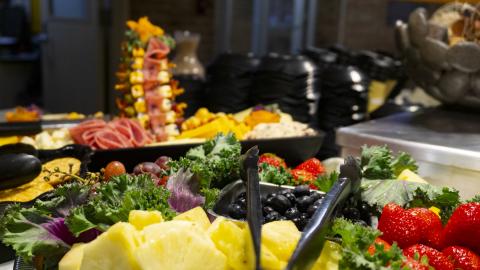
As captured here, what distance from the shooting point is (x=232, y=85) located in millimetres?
2445

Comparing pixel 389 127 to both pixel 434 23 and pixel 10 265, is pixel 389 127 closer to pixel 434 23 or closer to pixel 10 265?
pixel 434 23

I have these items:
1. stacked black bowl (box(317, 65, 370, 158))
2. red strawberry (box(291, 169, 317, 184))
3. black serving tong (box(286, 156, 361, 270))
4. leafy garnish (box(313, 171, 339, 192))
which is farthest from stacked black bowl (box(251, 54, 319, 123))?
black serving tong (box(286, 156, 361, 270))

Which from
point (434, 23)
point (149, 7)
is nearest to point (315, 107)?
point (434, 23)

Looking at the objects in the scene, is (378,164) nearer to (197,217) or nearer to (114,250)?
(197,217)

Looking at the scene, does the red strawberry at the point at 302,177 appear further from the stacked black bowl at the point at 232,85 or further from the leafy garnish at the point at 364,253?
the stacked black bowl at the point at 232,85

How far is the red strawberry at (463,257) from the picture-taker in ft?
2.71

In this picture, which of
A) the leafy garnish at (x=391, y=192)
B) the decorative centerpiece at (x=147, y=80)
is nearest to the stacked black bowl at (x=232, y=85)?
the decorative centerpiece at (x=147, y=80)

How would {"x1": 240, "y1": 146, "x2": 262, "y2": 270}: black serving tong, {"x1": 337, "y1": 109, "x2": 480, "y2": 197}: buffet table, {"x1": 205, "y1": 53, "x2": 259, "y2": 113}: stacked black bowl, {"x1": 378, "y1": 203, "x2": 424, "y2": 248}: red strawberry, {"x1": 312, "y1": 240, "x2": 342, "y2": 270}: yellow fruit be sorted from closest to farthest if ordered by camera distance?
1. {"x1": 240, "y1": 146, "x2": 262, "y2": 270}: black serving tong
2. {"x1": 312, "y1": 240, "x2": 342, "y2": 270}: yellow fruit
3. {"x1": 378, "y1": 203, "x2": 424, "y2": 248}: red strawberry
4. {"x1": 337, "y1": 109, "x2": 480, "y2": 197}: buffet table
5. {"x1": 205, "y1": 53, "x2": 259, "y2": 113}: stacked black bowl

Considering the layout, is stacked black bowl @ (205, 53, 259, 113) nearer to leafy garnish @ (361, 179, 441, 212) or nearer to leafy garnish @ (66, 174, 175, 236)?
leafy garnish @ (361, 179, 441, 212)

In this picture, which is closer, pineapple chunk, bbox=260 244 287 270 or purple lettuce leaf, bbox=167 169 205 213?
pineapple chunk, bbox=260 244 287 270

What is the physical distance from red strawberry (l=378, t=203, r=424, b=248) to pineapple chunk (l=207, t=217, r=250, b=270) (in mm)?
283

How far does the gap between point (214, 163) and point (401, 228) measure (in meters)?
0.42

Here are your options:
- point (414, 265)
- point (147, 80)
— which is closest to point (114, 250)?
point (414, 265)

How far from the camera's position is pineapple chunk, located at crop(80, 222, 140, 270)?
27.5 inches
